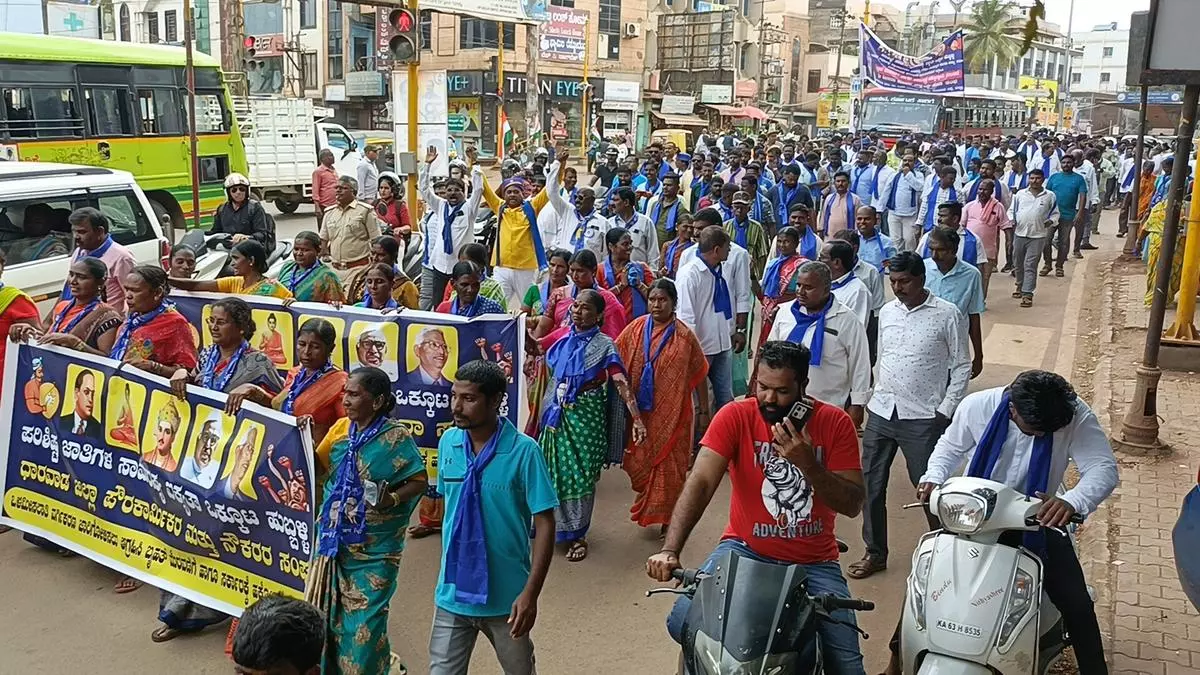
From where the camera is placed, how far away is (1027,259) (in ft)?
40.8

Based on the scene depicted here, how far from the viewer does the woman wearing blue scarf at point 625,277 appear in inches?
287

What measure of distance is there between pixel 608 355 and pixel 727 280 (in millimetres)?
1883

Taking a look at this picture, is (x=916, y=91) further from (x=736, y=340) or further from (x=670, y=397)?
(x=670, y=397)

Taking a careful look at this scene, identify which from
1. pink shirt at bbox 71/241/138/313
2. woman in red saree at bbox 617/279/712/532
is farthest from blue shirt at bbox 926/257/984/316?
pink shirt at bbox 71/241/138/313

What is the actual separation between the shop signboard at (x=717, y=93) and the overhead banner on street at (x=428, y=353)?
3988cm

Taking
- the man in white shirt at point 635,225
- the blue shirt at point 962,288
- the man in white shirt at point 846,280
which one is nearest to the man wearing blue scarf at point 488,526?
the man in white shirt at point 846,280

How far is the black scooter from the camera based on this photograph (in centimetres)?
272

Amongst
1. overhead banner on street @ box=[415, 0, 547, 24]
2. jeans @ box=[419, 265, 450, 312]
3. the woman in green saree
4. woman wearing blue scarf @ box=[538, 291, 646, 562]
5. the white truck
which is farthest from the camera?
the white truck

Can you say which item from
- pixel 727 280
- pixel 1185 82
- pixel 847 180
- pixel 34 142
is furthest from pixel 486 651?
pixel 34 142

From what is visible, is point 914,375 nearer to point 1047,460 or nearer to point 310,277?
point 1047,460

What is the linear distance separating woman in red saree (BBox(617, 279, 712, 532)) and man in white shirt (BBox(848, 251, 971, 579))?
114 cm

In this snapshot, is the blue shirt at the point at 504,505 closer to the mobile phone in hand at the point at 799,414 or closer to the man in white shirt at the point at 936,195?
the mobile phone in hand at the point at 799,414

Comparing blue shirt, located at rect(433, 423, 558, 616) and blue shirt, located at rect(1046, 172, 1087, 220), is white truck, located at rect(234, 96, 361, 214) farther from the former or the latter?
blue shirt, located at rect(433, 423, 558, 616)

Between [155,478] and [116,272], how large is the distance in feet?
8.52
